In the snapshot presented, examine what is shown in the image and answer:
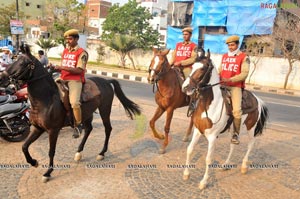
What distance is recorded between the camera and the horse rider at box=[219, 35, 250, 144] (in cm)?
460

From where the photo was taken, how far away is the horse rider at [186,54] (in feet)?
20.7

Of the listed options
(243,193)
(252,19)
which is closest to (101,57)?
(252,19)

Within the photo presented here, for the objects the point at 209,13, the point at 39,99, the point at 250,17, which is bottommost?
the point at 39,99

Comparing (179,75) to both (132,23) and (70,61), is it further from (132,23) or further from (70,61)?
(132,23)

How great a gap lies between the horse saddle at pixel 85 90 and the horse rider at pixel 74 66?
0.24 feet

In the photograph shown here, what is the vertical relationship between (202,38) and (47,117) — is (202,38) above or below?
above

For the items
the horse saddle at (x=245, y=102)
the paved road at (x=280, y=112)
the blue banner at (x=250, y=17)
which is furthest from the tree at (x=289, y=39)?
the horse saddle at (x=245, y=102)

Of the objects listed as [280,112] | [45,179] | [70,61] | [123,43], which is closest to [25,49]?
[70,61]

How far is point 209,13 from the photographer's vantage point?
1037 inches

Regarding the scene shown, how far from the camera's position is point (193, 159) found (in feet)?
18.7

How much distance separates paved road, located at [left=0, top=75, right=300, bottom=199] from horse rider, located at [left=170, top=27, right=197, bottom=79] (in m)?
1.88

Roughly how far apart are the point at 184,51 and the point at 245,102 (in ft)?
7.27

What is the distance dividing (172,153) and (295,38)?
51.6ft

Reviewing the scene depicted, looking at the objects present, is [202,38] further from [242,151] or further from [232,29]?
[242,151]
